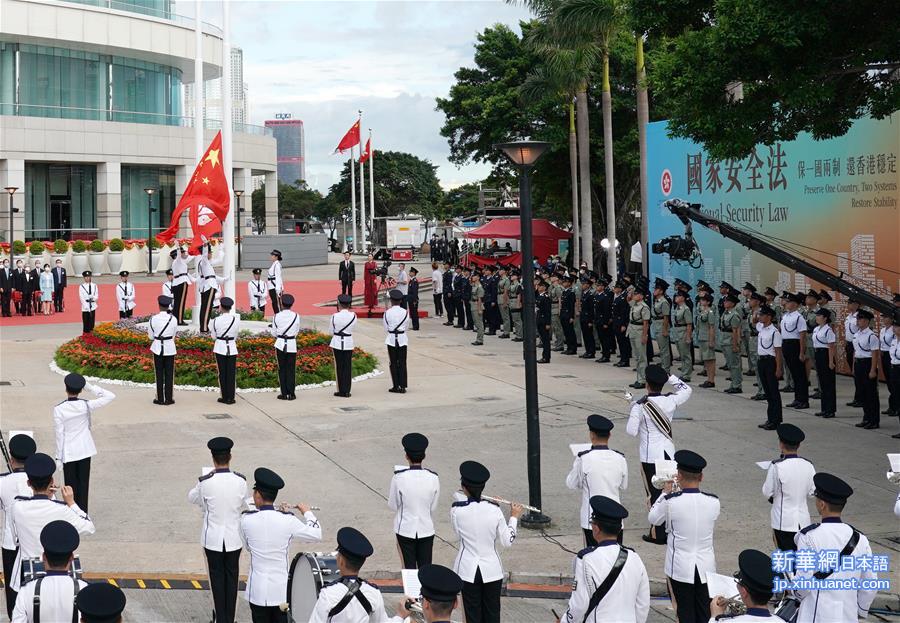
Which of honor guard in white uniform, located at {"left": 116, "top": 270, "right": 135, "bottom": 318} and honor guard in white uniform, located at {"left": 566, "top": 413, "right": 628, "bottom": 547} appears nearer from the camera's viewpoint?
honor guard in white uniform, located at {"left": 566, "top": 413, "right": 628, "bottom": 547}

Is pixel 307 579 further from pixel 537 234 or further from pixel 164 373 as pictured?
pixel 537 234

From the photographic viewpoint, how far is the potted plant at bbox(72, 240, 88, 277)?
1861 inches

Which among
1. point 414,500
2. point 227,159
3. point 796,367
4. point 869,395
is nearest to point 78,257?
point 227,159

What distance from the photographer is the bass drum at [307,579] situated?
22.4 ft

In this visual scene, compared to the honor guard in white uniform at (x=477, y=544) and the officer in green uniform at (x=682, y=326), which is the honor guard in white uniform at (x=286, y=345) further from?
the honor guard in white uniform at (x=477, y=544)

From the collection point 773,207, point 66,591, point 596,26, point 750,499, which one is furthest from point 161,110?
point 66,591

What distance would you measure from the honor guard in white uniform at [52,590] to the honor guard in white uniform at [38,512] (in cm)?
167

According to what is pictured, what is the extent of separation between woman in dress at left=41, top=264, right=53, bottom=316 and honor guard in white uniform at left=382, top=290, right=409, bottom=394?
17.3 meters

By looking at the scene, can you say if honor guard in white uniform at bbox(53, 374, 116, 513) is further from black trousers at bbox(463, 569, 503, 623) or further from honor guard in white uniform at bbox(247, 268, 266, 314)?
honor guard in white uniform at bbox(247, 268, 266, 314)

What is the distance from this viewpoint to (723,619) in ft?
19.0

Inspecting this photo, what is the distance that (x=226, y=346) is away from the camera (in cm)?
1780

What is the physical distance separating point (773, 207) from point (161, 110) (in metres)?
43.0

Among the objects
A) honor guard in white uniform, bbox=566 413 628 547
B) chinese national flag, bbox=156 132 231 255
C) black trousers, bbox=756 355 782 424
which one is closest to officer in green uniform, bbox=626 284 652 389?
black trousers, bbox=756 355 782 424

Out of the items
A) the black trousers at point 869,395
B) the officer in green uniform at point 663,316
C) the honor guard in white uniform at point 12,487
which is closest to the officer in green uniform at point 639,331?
the officer in green uniform at point 663,316
